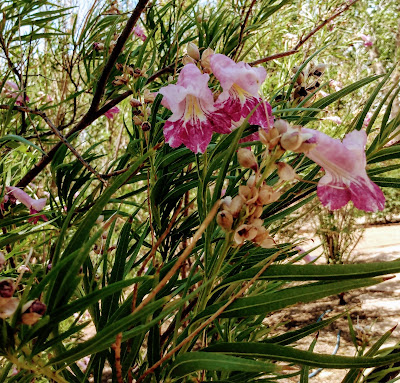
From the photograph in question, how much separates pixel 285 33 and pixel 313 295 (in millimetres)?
1933

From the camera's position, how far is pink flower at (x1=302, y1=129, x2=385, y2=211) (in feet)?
1.02

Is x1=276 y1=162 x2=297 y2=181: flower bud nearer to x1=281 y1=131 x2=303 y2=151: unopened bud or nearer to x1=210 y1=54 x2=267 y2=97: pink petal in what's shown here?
x1=281 y1=131 x2=303 y2=151: unopened bud

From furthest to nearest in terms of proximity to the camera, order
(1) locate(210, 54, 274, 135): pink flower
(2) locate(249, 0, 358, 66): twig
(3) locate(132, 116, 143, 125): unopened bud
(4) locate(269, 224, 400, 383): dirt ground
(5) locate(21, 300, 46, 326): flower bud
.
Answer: (4) locate(269, 224, 400, 383): dirt ground, (2) locate(249, 0, 358, 66): twig, (3) locate(132, 116, 143, 125): unopened bud, (1) locate(210, 54, 274, 135): pink flower, (5) locate(21, 300, 46, 326): flower bud

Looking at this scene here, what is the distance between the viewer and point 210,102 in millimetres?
381

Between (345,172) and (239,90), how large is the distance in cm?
13

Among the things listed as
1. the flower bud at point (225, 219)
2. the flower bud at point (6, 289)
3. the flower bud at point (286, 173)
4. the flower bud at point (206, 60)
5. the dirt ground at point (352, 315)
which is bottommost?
the dirt ground at point (352, 315)

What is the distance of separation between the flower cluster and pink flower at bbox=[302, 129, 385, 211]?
7 cm

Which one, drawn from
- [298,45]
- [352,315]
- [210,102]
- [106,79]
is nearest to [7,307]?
[210,102]

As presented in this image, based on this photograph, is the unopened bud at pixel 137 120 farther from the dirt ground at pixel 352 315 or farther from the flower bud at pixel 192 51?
the dirt ground at pixel 352 315

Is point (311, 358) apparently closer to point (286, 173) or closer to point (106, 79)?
point (286, 173)

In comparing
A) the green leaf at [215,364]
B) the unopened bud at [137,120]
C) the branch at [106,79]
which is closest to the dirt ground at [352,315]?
the branch at [106,79]

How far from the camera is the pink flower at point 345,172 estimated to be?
1.02 ft

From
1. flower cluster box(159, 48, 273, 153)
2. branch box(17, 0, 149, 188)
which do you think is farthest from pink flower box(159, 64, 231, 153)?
branch box(17, 0, 149, 188)

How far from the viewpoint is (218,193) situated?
311 mm
